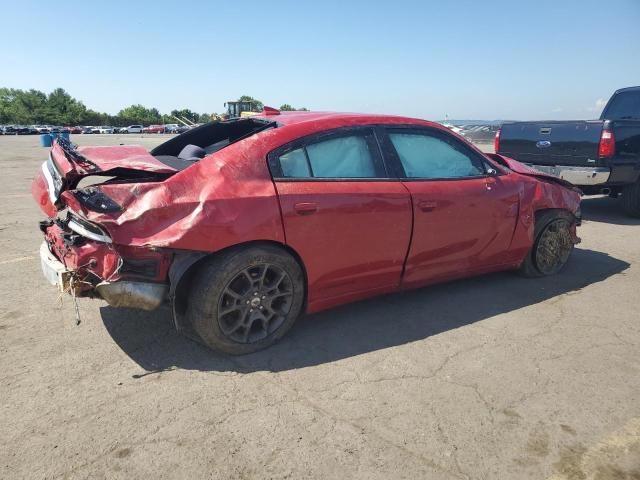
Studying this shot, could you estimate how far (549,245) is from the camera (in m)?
4.66

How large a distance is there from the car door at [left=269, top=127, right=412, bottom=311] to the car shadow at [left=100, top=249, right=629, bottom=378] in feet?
0.87

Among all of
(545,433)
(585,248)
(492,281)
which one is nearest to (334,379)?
(545,433)

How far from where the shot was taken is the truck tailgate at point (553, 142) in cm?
697

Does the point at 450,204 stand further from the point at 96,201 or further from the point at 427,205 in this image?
the point at 96,201

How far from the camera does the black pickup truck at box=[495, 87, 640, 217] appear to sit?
6848mm

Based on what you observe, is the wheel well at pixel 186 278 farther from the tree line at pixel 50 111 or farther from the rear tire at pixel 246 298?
the tree line at pixel 50 111

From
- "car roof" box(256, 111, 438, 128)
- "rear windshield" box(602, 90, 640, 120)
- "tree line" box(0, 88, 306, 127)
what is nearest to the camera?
"car roof" box(256, 111, 438, 128)

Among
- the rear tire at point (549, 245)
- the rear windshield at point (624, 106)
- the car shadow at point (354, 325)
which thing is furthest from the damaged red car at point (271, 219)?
the rear windshield at point (624, 106)

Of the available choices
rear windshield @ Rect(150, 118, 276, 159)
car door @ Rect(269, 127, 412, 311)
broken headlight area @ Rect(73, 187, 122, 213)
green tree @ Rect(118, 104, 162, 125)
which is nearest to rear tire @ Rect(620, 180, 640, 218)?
car door @ Rect(269, 127, 412, 311)

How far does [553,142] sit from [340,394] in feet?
20.8

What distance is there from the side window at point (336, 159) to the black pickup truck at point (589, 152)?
16.0 feet

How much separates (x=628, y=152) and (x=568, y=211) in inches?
128

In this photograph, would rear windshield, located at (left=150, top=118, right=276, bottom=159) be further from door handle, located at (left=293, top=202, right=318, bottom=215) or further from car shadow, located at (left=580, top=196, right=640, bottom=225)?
car shadow, located at (left=580, top=196, right=640, bottom=225)

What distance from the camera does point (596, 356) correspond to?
319cm
